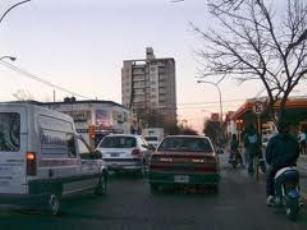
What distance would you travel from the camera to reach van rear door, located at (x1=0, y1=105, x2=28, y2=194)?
1203 centimetres

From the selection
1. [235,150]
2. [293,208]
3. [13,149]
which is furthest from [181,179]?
[235,150]

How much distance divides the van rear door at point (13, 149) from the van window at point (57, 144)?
0.51 metres

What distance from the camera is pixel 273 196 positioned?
47.4 feet

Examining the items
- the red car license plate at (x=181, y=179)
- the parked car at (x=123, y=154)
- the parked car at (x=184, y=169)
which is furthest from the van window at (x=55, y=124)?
the parked car at (x=123, y=154)

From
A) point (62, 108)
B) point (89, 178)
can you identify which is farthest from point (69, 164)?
point (62, 108)

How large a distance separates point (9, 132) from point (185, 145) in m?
8.26

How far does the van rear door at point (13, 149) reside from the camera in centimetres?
1203

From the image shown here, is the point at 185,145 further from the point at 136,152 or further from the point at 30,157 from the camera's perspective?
the point at 30,157

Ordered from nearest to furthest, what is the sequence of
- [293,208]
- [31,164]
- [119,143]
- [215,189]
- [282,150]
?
[31,164] < [293,208] < [282,150] < [215,189] < [119,143]

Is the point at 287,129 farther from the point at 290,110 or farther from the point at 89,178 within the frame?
the point at 290,110

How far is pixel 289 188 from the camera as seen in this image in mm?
12961

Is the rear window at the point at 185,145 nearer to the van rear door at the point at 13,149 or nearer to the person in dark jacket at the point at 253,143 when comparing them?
the person in dark jacket at the point at 253,143

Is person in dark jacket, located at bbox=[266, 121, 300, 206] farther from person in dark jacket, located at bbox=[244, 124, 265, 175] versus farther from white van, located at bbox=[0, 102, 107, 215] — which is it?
person in dark jacket, located at bbox=[244, 124, 265, 175]

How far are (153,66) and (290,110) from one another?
66.8 metres
